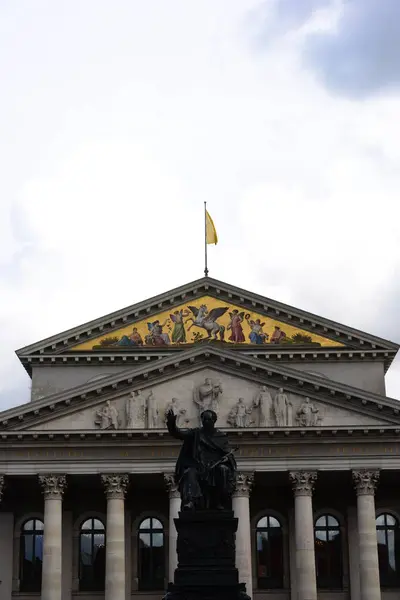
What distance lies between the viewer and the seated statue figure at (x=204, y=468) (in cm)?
2141

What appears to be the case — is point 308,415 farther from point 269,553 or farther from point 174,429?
point 174,429

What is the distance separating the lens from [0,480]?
52.2m

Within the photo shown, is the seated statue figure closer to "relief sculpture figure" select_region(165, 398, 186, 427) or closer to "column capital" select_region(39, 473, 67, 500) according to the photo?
"relief sculpture figure" select_region(165, 398, 186, 427)

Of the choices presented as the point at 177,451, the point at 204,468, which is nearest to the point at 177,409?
the point at 177,451

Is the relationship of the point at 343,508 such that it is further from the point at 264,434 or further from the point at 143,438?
the point at 143,438

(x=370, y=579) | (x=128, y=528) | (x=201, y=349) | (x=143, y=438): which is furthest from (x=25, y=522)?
(x=370, y=579)

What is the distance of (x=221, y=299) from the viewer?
61.9 meters

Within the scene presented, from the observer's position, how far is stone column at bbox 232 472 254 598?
50719 millimetres

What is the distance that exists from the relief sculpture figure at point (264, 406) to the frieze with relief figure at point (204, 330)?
26.1 ft

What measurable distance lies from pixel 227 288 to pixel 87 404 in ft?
39.5

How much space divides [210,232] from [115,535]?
20.0 metres

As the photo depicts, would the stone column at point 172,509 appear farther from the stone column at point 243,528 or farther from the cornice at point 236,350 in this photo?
the cornice at point 236,350

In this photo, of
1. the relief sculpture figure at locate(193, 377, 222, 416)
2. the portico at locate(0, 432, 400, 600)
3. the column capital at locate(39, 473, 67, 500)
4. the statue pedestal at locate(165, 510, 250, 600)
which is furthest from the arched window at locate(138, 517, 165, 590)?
the statue pedestal at locate(165, 510, 250, 600)

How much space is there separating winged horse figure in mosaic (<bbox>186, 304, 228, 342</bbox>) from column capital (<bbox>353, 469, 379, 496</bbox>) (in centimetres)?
1166
